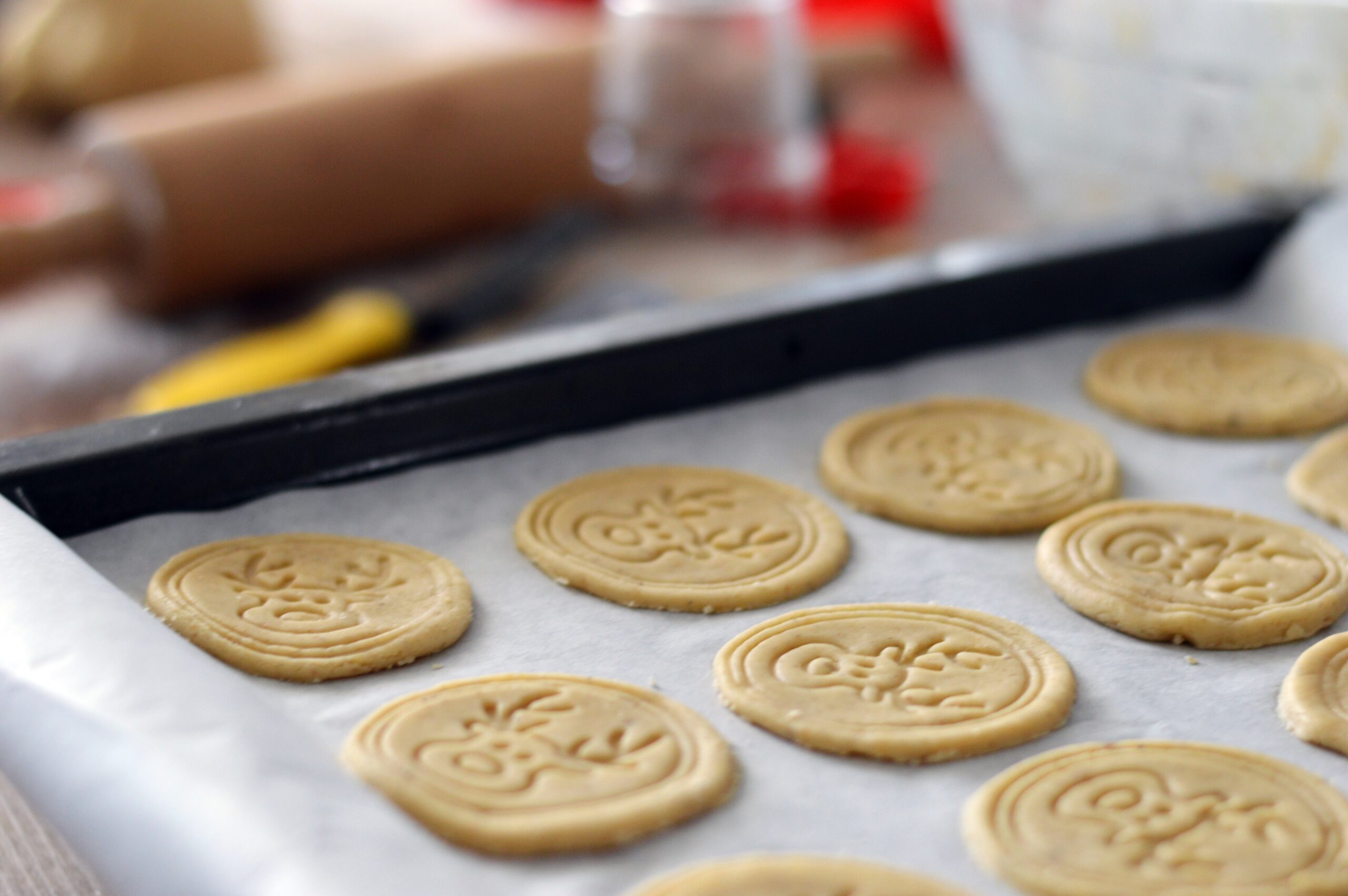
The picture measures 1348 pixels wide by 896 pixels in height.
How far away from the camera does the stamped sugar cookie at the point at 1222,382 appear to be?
1.22 m

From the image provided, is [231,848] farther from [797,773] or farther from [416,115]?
[416,115]

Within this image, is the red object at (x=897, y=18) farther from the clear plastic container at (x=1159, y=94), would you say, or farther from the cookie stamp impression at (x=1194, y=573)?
the cookie stamp impression at (x=1194, y=573)

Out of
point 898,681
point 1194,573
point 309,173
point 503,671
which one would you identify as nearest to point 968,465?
point 1194,573

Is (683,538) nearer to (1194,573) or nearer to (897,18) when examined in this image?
(1194,573)

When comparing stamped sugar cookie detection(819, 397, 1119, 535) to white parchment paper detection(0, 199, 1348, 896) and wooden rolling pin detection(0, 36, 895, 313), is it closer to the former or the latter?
white parchment paper detection(0, 199, 1348, 896)

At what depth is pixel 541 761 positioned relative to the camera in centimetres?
77

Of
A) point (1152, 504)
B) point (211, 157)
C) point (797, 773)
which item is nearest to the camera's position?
point (797, 773)

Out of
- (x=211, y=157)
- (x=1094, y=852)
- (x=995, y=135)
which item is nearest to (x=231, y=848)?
(x=1094, y=852)

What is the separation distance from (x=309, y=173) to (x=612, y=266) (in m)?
0.40

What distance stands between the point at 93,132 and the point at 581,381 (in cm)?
95

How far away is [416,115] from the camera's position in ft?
6.10

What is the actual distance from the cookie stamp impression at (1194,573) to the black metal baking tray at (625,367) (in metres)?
0.30

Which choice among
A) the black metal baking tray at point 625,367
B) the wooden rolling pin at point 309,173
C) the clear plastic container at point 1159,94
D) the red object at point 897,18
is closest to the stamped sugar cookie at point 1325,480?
the black metal baking tray at point 625,367

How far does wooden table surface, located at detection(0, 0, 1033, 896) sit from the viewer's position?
1554 millimetres
